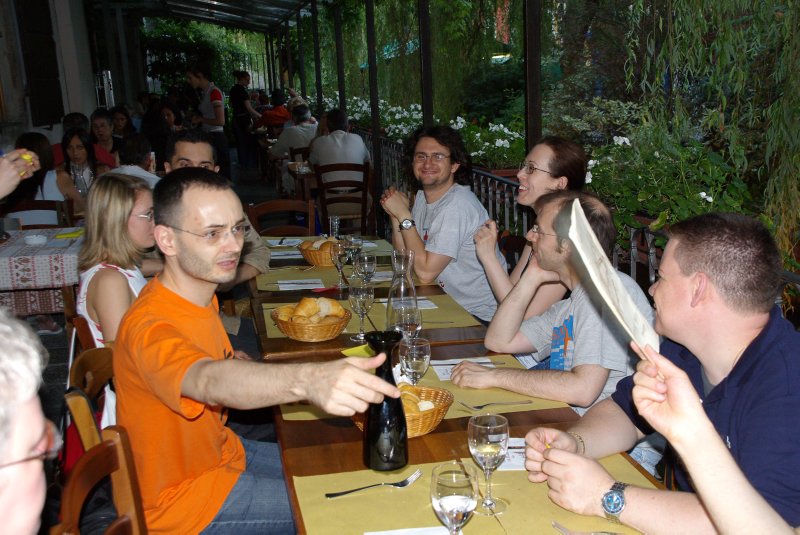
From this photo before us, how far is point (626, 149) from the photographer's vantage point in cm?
421

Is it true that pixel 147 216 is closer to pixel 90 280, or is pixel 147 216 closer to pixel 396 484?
pixel 90 280

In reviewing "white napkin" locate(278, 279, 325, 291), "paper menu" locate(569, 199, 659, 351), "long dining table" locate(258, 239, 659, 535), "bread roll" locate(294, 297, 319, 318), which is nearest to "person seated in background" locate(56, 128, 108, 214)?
"white napkin" locate(278, 279, 325, 291)

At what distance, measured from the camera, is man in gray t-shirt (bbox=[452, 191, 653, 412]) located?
6.99ft

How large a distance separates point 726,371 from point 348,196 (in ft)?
18.7

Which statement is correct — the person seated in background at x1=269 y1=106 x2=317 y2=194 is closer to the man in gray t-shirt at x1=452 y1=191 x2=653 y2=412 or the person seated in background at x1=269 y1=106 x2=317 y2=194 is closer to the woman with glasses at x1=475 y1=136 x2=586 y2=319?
the woman with glasses at x1=475 y1=136 x2=586 y2=319

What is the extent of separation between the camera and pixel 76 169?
20.7ft

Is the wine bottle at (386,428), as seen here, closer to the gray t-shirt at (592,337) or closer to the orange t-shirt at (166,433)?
the orange t-shirt at (166,433)

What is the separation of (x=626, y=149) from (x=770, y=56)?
33.6 inches

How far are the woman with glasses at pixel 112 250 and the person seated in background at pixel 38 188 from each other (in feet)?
9.59

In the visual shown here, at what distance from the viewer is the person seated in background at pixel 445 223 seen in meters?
3.75

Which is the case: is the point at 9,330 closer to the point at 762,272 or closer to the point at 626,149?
the point at 762,272

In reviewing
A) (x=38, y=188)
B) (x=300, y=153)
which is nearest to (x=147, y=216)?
(x=38, y=188)

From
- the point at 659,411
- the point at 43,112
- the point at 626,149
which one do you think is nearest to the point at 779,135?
the point at 626,149

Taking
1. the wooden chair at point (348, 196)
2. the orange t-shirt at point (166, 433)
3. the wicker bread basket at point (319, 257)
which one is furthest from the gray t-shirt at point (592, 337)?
the wooden chair at point (348, 196)
